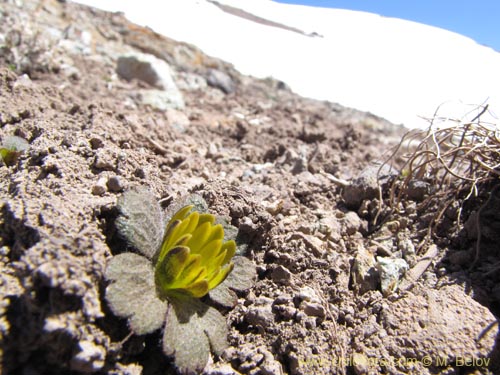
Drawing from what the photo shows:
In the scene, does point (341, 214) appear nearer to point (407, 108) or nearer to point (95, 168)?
point (95, 168)

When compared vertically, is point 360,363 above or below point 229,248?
below

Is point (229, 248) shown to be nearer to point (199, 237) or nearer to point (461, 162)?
point (199, 237)

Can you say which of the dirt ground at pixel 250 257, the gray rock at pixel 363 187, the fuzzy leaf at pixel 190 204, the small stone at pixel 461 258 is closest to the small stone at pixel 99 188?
the dirt ground at pixel 250 257

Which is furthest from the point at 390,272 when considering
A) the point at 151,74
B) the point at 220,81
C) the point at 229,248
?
the point at 220,81

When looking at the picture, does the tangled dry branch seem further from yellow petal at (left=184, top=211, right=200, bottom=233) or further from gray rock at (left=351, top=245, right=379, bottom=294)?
yellow petal at (left=184, top=211, right=200, bottom=233)

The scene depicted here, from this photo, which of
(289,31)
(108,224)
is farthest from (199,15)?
(108,224)

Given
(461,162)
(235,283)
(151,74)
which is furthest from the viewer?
(151,74)
